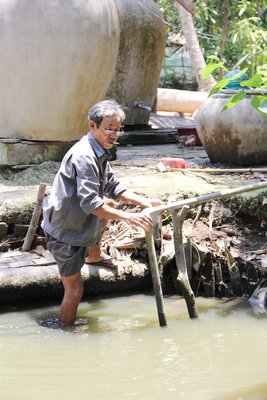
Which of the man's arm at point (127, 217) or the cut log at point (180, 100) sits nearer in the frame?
the man's arm at point (127, 217)

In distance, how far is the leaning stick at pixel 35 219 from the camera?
5680 mm

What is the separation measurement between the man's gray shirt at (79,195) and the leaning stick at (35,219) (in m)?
0.86

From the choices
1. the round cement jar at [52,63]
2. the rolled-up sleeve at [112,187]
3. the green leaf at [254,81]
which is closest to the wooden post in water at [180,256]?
the rolled-up sleeve at [112,187]

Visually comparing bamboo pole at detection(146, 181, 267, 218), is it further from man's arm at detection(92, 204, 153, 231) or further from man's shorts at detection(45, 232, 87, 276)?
man's shorts at detection(45, 232, 87, 276)

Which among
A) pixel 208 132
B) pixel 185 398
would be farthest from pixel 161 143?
pixel 185 398

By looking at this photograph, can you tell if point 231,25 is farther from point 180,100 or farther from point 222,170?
point 222,170

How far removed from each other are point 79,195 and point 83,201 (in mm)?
49

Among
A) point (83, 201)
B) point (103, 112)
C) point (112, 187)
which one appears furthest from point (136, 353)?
point (103, 112)

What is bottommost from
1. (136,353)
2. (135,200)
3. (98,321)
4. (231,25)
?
(98,321)

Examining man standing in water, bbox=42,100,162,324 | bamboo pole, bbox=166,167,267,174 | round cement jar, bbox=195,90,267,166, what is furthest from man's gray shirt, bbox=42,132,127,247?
round cement jar, bbox=195,90,267,166

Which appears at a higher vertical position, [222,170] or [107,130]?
[107,130]

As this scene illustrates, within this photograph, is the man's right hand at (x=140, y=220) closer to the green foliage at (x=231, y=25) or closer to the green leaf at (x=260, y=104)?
the green leaf at (x=260, y=104)

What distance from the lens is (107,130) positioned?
4602 mm

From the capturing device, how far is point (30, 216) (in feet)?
19.5
